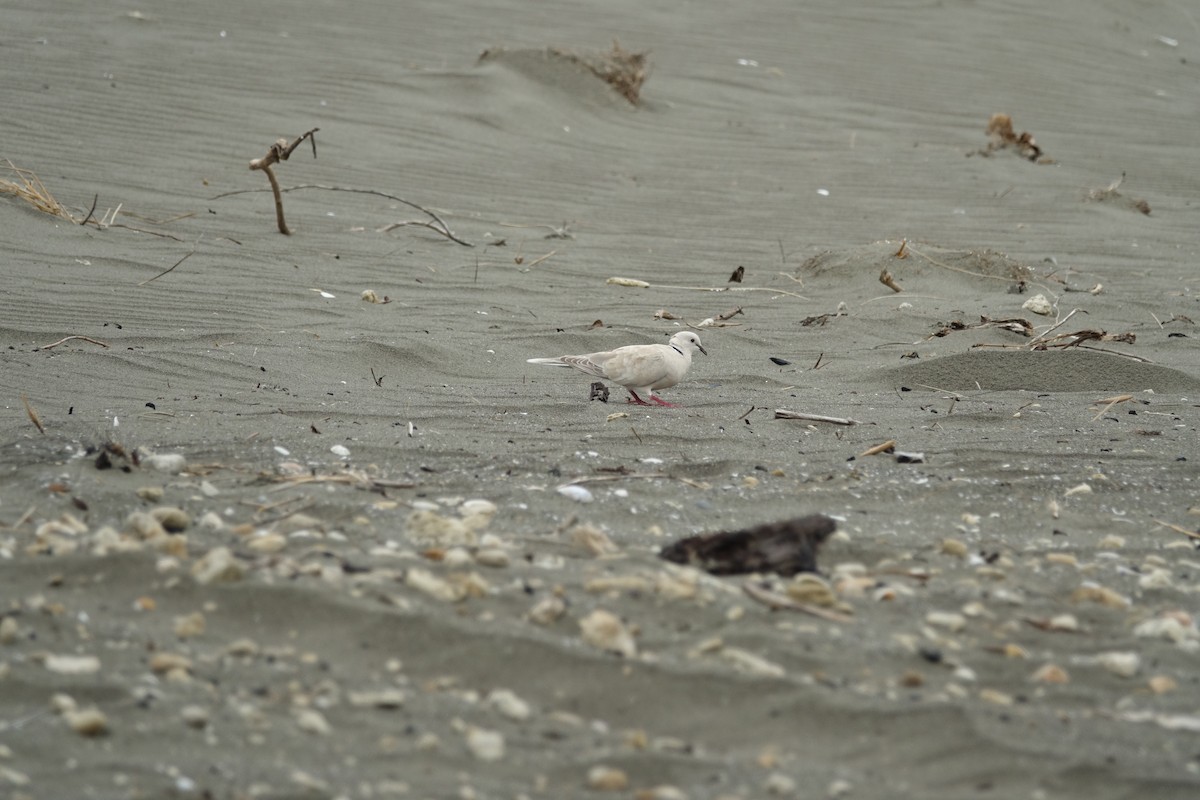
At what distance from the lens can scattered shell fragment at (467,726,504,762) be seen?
8.21 ft

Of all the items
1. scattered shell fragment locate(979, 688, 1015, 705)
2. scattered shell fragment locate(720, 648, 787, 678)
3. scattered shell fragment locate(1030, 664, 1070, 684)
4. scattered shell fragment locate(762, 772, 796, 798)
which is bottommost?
scattered shell fragment locate(762, 772, 796, 798)

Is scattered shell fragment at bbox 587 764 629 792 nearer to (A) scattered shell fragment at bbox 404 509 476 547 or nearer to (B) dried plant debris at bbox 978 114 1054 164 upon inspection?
(A) scattered shell fragment at bbox 404 509 476 547

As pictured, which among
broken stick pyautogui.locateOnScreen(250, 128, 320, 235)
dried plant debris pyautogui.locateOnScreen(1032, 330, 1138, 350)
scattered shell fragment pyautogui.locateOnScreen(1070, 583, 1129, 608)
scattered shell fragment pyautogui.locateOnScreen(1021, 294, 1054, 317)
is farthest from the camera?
broken stick pyautogui.locateOnScreen(250, 128, 320, 235)

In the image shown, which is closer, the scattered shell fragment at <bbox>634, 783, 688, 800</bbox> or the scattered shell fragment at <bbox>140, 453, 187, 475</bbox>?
the scattered shell fragment at <bbox>634, 783, 688, 800</bbox>

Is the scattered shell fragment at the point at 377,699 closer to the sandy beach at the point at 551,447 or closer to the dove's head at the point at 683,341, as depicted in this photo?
the sandy beach at the point at 551,447

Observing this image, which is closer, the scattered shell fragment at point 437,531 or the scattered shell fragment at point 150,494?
the scattered shell fragment at point 437,531

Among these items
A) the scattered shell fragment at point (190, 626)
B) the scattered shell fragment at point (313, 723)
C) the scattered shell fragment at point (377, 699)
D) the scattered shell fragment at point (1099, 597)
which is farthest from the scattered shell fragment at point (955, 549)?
the scattered shell fragment at point (190, 626)

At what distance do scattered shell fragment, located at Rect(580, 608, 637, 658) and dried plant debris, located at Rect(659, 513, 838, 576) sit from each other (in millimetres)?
452

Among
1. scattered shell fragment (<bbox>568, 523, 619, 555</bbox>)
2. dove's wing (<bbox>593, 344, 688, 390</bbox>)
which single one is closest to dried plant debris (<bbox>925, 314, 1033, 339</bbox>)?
dove's wing (<bbox>593, 344, 688, 390</bbox>)

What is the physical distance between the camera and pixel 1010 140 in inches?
504

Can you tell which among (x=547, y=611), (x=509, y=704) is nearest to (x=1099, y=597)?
(x=547, y=611)

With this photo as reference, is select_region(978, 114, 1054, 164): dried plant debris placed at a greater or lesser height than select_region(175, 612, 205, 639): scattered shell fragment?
greater

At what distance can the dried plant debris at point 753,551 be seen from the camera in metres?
3.28

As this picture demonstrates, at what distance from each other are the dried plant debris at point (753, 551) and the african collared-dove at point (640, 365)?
7.11 ft
